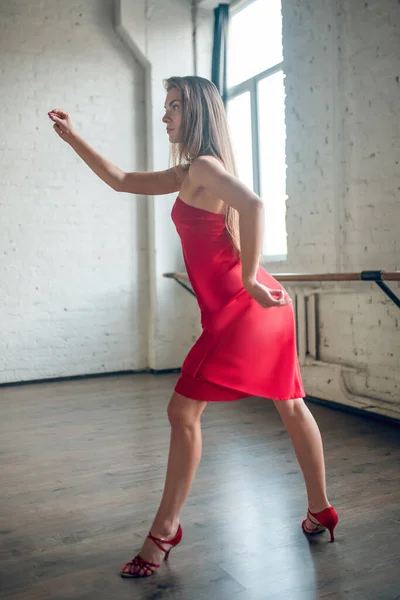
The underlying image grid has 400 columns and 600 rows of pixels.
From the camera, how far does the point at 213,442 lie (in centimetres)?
324

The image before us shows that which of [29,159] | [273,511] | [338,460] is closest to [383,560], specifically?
[273,511]

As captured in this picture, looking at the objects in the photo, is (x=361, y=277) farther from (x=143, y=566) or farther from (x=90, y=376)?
(x=90, y=376)

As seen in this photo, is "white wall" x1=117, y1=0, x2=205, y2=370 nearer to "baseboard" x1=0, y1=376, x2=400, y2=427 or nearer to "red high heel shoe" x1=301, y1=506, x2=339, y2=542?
"baseboard" x1=0, y1=376, x2=400, y2=427

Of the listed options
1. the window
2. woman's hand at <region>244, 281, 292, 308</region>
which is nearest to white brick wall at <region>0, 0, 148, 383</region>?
the window

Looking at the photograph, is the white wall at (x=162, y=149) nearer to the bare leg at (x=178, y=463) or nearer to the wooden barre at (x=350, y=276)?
the wooden barre at (x=350, y=276)

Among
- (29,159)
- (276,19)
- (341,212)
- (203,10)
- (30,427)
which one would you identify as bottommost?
(30,427)

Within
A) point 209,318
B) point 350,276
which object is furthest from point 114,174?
point 350,276

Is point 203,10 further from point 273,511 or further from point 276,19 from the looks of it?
point 273,511

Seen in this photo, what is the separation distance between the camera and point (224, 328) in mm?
1775

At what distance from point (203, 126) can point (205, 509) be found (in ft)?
4.52

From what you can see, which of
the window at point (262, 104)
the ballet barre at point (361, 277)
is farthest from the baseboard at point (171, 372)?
the window at point (262, 104)

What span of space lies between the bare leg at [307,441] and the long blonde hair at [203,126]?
52 centimetres

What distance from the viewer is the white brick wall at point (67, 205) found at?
5.11 metres

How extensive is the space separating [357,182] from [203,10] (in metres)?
2.81
